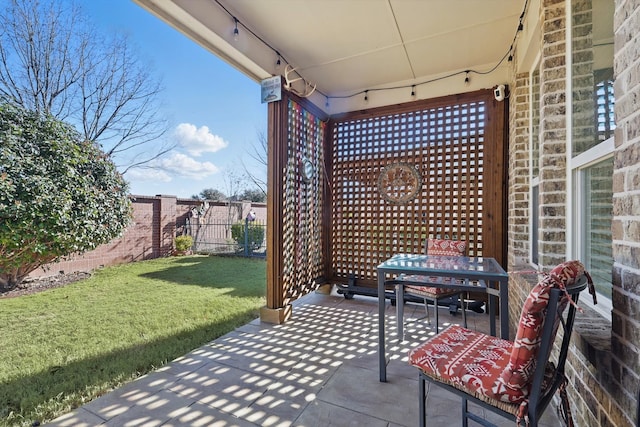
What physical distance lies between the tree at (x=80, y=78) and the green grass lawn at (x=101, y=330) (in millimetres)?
2949

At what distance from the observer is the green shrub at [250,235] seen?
860 centimetres

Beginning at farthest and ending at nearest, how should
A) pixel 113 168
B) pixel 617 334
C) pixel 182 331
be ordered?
pixel 113 168 → pixel 182 331 → pixel 617 334

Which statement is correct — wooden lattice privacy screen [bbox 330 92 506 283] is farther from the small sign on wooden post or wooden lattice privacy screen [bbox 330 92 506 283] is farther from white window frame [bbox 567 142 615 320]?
white window frame [bbox 567 142 615 320]

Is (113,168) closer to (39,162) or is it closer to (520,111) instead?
(39,162)

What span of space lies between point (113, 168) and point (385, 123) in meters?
4.93

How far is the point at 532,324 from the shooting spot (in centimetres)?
94

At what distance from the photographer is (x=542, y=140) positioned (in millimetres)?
1968

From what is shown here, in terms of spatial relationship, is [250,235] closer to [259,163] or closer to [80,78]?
[259,163]

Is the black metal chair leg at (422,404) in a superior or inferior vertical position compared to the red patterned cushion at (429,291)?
inferior

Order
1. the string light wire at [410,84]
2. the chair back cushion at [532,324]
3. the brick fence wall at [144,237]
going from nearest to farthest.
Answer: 1. the chair back cushion at [532,324]
2. the string light wire at [410,84]
3. the brick fence wall at [144,237]

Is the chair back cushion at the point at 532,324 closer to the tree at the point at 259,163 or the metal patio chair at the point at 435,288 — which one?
the metal patio chair at the point at 435,288

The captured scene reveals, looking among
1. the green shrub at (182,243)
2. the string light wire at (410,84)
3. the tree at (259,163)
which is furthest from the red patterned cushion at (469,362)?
the tree at (259,163)

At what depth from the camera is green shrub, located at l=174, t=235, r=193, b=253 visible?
7988 millimetres

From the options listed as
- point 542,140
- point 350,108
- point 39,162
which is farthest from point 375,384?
point 39,162
